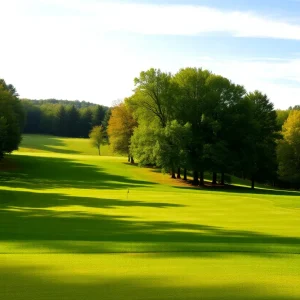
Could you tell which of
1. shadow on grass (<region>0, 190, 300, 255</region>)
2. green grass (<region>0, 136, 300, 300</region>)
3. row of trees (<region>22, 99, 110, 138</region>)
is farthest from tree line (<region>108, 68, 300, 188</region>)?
row of trees (<region>22, 99, 110, 138</region>)

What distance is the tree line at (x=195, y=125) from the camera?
166 ft

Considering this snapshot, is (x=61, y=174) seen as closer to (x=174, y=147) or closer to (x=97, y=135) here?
(x=174, y=147)

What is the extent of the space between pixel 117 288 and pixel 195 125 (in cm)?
4764

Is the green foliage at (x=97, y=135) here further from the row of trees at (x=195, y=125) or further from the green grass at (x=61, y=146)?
the row of trees at (x=195, y=125)

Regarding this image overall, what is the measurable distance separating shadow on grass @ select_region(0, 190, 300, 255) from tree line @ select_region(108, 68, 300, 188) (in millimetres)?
26466

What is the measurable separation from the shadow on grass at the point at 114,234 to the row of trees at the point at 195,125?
2646 centimetres

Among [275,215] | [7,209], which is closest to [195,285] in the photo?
[275,215]

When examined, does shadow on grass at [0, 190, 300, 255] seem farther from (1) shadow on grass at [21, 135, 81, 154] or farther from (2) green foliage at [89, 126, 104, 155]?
(1) shadow on grass at [21, 135, 81, 154]

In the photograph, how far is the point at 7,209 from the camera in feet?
78.0

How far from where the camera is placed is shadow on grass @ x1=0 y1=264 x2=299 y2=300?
6566 mm

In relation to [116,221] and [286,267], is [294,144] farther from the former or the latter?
[286,267]

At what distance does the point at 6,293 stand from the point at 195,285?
9.63 ft

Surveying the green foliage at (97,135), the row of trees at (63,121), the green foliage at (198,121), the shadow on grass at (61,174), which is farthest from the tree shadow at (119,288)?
the row of trees at (63,121)

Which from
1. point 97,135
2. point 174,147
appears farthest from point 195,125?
point 97,135
